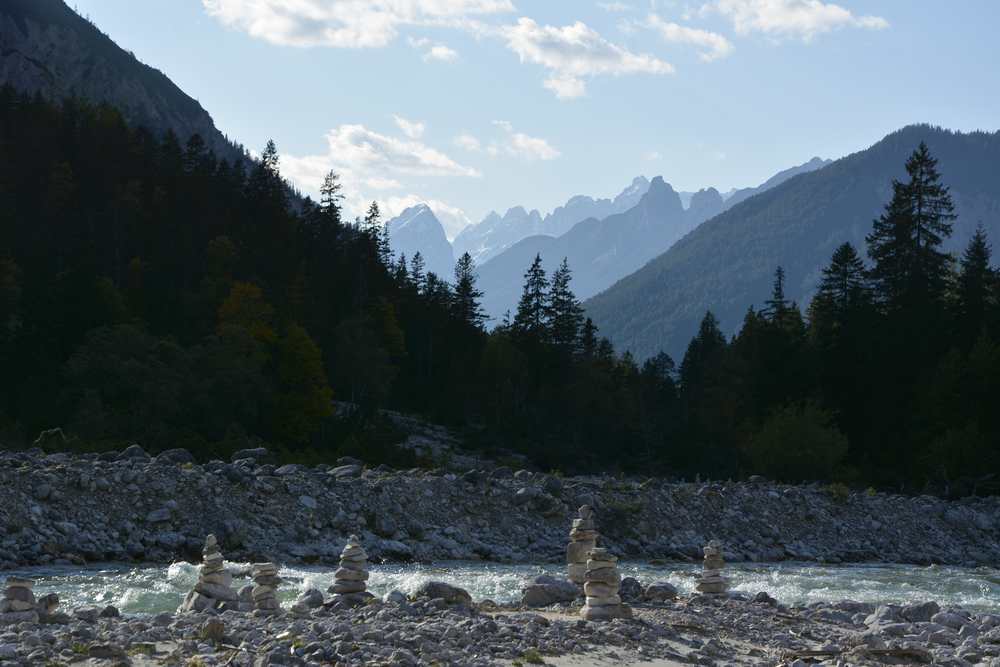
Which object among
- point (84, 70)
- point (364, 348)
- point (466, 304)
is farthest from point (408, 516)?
point (84, 70)

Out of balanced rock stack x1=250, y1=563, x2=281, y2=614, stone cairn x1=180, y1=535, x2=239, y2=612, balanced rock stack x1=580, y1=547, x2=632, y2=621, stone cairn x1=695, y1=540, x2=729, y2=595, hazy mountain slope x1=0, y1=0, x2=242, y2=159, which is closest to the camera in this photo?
balanced rock stack x1=250, y1=563, x2=281, y2=614

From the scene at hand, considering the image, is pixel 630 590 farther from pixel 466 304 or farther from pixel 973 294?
pixel 466 304

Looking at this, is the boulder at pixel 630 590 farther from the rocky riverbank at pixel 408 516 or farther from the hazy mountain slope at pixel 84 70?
the hazy mountain slope at pixel 84 70

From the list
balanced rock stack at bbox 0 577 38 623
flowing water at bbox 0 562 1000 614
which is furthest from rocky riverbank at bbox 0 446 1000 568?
balanced rock stack at bbox 0 577 38 623

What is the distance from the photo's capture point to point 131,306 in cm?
5947

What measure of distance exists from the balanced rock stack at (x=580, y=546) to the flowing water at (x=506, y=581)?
5.15ft

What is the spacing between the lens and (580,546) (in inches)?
763

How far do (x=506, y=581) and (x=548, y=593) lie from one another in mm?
5134

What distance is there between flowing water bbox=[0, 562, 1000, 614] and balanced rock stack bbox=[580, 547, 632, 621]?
4.34 metres

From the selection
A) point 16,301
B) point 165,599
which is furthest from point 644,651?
point 16,301

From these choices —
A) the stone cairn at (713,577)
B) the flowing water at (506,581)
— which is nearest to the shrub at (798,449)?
the flowing water at (506,581)

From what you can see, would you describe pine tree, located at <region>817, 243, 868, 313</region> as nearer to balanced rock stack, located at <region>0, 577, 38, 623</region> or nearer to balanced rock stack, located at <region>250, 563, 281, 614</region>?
balanced rock stack, located at <region>250, 563, 281, 614</region>

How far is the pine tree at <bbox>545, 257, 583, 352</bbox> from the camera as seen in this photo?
8550 cm

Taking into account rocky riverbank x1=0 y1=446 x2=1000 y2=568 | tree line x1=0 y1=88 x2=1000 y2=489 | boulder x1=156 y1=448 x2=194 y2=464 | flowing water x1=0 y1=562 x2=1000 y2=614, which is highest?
tree line x1=0 y1=88 x2=1000 y2=489
